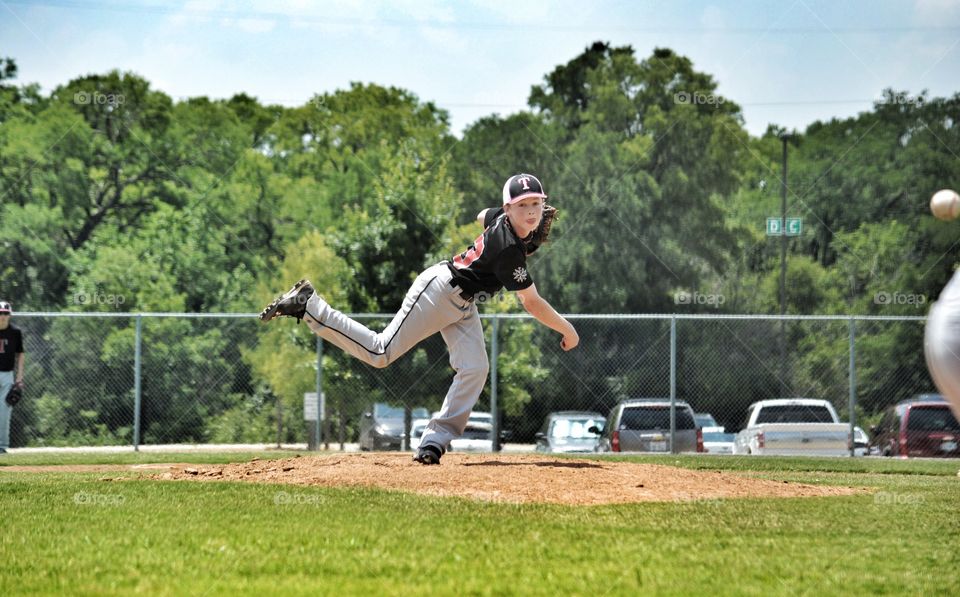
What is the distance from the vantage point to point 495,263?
8.41m

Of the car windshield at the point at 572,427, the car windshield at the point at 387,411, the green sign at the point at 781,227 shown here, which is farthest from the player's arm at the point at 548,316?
the green sign at the point at 781,227

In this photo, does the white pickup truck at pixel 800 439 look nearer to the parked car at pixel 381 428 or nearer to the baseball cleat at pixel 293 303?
the parked car at pixel 381 428

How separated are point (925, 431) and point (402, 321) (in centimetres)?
1377

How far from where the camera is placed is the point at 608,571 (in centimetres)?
492

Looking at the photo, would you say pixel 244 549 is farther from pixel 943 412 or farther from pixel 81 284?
pixel 81 284

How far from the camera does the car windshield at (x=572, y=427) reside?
22219 mm

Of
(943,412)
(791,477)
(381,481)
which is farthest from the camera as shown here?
(943,412)

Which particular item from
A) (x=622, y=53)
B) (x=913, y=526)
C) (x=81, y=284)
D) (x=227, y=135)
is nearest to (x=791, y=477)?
(x=913, y=526)

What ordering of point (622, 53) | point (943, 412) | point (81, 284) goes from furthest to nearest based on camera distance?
point (622, 53)
point (81, 284)
point (943, 412)

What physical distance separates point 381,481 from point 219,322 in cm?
2789

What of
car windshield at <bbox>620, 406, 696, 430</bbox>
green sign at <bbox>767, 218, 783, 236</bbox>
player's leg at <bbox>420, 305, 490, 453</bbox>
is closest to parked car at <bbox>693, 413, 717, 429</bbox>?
car windshield at <bbox>620, 406, 696, 430</bbox>

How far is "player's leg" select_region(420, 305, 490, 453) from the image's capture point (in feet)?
29.2

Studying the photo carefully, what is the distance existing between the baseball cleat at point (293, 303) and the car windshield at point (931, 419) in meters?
14.4

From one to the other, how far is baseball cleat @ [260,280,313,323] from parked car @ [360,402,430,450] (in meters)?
12.1
